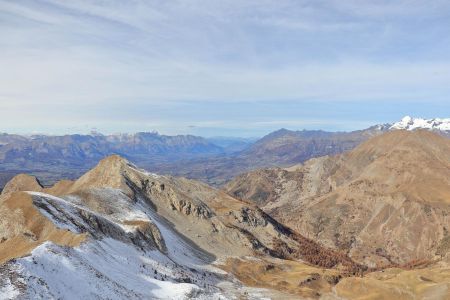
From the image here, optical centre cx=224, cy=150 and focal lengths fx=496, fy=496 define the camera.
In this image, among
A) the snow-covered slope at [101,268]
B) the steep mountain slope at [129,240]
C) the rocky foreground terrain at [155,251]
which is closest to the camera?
the snow-covered slope at [101,268]

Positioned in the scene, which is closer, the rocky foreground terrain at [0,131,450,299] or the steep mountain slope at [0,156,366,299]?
the steep mountain slope at [0,156,366,299]

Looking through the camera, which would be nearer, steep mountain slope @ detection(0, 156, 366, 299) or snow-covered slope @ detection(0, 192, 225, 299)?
snow-covered slope @ detection(0, 192, 225, 299)

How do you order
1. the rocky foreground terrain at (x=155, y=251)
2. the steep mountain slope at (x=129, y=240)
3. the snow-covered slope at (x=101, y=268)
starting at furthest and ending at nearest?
the rocky foreground terrain at (x=155, y=251) → the steep mountain slope at (x=129, y=240) → the snow-covered slope at (x=101, y=268)

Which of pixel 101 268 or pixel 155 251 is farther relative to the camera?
pixel 155 251

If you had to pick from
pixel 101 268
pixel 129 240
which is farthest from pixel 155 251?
pixel 101 268

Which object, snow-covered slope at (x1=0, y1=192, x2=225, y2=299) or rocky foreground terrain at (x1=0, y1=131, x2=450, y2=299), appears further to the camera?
rocky foreground terrain at (x1=0, y1=131, x2=450, y2=299)

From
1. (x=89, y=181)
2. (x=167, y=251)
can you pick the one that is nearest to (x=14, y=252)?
(x=167, y=251)

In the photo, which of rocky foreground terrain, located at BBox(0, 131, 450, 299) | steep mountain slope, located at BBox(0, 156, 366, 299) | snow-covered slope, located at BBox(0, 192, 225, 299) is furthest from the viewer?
rocky foreground terrain, located at BBox(0, 131, 450, 299)

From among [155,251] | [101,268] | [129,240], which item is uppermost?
[101,268]

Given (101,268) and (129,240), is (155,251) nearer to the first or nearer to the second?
(129,240)

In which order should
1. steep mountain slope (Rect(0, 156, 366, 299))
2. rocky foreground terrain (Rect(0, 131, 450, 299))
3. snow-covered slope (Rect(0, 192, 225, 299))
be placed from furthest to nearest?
rocky foreground terrain (Rect(0, 131, 450, 299)) < steep mountain slope (Rect(0, 156, 366, 299)) < snow-covered slope (Rect(0, 192, 225, 299))
